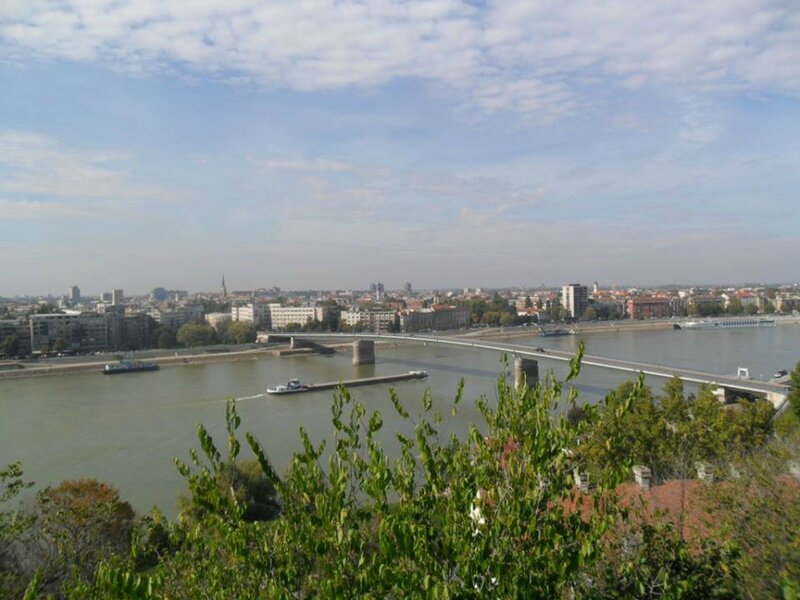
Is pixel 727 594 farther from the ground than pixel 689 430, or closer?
farther from the ground

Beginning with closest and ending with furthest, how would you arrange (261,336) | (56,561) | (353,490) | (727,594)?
(353,490)
(727,594)
(56,561)
(261,336)

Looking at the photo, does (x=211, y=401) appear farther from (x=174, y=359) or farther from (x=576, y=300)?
(x=576, y=300)

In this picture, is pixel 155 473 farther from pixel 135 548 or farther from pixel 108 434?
pixel 135 548

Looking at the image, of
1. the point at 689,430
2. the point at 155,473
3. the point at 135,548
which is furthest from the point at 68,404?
the point at 135,548

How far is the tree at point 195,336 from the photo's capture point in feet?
69.4

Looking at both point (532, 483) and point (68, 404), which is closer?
point (532, 483)

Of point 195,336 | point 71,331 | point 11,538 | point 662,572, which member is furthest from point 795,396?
point 71,331

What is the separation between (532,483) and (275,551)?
465 millimetres

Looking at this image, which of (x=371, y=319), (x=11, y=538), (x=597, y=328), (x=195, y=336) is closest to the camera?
(x=11, y=538)

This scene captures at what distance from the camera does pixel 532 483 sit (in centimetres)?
119

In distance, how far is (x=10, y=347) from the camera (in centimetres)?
1825

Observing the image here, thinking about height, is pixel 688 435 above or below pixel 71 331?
below

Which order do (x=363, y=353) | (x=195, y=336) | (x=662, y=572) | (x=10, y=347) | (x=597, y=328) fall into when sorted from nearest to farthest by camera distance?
(x=662, y=572)
(x=363, y=353)
(x=10, y=347)
(x=195, y=336)
(x=597, y=328)

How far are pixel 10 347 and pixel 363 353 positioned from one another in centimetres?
967
